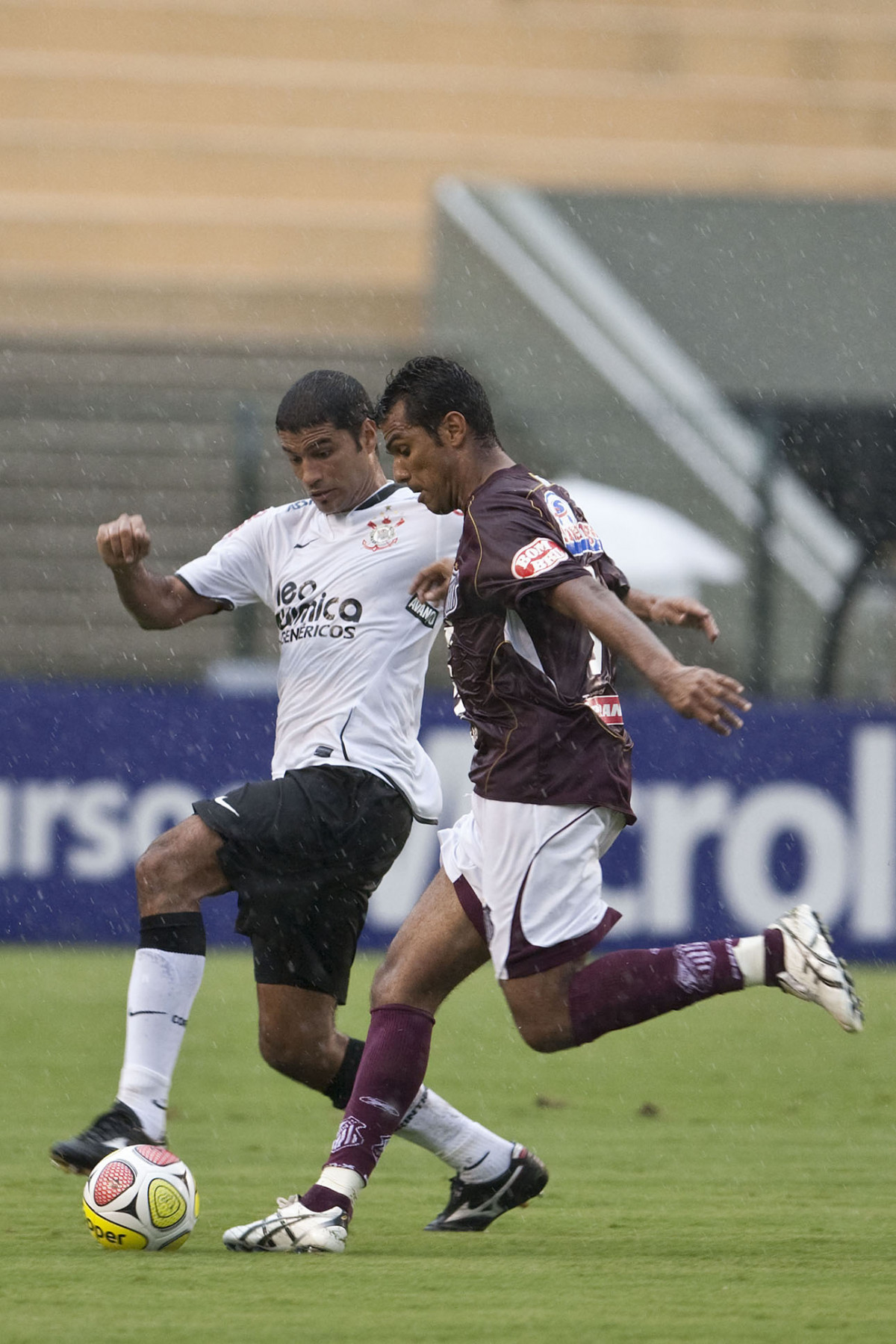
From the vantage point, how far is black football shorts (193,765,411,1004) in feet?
16.9

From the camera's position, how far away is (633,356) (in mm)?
15336

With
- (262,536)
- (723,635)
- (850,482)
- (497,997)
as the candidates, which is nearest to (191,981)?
(262,536)

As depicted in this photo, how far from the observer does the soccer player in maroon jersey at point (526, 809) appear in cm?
450

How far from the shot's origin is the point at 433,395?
4.64 meters

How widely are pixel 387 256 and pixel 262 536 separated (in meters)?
12.0

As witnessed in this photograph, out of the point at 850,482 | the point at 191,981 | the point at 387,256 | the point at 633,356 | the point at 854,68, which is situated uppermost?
the point at 854,68

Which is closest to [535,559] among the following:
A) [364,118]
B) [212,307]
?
[212,307]

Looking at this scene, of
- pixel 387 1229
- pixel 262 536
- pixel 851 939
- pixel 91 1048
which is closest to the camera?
pixel 387 1229

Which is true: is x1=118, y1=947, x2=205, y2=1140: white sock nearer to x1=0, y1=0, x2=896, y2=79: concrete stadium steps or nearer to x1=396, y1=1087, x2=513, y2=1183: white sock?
x1=396, y1=1087, x2=513, y2=1183: white sock

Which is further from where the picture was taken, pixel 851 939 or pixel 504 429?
pixel 504 429

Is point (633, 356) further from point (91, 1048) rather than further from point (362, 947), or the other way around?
point (91, 1048)

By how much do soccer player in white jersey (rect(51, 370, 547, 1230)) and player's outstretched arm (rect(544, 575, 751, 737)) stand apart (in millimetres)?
713

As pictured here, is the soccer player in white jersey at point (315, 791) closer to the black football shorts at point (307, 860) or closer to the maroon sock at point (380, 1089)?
the black football shorts at point (307, 860)

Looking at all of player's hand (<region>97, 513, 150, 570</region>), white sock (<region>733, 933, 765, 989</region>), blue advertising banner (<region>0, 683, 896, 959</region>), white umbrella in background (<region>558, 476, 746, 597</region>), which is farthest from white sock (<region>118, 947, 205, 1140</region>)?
white umbrella in background (<region>558, 476, 746, 597</region>)
